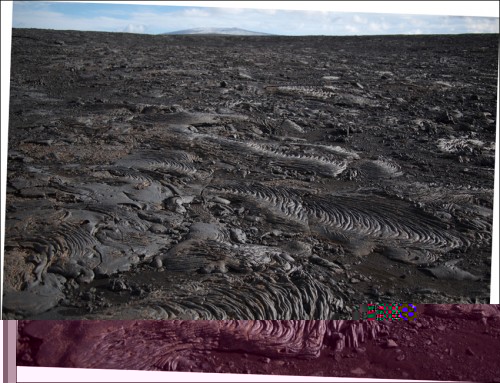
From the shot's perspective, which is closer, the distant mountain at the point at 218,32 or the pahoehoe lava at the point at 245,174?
the pahoehoe lava at the point at 245,174

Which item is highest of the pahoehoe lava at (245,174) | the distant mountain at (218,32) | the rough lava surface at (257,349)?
the distant mountain at (218,32)

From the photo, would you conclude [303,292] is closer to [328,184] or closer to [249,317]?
[249,317]

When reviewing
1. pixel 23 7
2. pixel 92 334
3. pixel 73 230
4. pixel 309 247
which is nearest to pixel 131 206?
pixel 73 230

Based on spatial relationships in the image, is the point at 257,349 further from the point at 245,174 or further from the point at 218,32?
the point at 218,32
